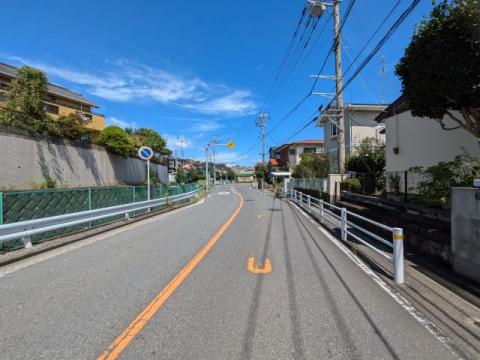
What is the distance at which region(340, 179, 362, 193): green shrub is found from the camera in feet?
53.7

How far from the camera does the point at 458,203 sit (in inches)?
217

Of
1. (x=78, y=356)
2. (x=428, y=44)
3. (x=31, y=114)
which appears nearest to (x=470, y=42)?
(x=428, y=44)

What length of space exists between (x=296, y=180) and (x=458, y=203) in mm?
26958

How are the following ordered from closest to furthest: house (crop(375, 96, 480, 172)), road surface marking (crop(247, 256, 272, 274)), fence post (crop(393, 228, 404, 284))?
fence post (crop(393, 228, 404, 284)), road surface marking (crop(247, 256, 272, 274)), house (crop(375, 96, 480, 172))

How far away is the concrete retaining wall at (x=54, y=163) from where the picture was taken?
1427 cm

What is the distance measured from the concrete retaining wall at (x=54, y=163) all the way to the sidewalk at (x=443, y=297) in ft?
50.1

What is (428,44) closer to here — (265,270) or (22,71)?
(265,270)

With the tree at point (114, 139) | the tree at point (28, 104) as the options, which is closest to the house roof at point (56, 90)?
the tree at point (114, 139)

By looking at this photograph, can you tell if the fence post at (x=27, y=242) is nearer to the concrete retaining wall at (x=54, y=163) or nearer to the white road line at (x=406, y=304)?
the white road line at (x=406, y=304)

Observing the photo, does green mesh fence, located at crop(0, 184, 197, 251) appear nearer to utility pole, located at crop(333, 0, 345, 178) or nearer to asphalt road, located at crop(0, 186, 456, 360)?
asphalt road, located at crop(0, 186, 456, 360)

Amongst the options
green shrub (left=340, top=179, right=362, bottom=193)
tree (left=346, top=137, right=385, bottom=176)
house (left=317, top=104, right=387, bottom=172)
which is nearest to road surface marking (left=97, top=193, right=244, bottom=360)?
green shrub (left=340, top=179, right=362, bottom=193)

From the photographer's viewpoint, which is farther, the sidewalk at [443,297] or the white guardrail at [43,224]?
the white guardrail at [43,224]

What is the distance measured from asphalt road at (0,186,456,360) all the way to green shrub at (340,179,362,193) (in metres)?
10.0

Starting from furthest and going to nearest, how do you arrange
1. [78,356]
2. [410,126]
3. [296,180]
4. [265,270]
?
[296,180] → [410,126] → [265,270] → [78,356]
